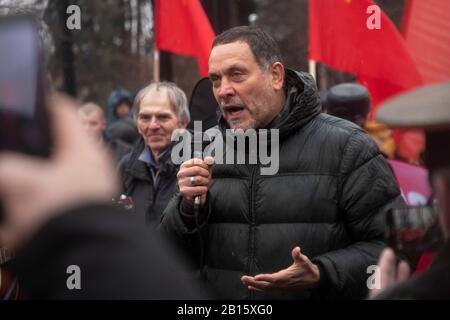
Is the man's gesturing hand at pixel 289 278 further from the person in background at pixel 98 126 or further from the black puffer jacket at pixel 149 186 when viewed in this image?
the person in background at pixel 98 126

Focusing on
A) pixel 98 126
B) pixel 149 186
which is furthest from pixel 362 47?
pixel 98 126

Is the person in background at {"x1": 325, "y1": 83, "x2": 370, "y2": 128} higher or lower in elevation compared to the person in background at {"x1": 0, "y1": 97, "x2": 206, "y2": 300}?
higher

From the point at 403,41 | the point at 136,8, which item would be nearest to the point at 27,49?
the point at 403,41

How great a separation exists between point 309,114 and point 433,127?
1.83 m

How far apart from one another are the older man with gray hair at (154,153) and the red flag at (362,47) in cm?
115

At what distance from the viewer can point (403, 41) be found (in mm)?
5105

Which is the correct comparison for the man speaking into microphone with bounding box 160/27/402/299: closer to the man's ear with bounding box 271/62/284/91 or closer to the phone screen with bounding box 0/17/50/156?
the man's ear with bounding box 271/62/284/91

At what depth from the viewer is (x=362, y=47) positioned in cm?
536

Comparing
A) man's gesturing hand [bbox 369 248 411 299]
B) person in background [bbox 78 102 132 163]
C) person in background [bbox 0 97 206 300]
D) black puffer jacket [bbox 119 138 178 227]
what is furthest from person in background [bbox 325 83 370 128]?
person in background [bbox 0 97 206 300]

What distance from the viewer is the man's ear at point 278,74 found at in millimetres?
3471

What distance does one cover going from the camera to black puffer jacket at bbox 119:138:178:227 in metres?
4.60

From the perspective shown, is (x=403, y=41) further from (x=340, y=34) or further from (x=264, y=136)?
(x=264, y=136)

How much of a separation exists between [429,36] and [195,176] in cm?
208

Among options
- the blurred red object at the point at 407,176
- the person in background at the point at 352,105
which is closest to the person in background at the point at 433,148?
the blurred red object at the point at 407,176
